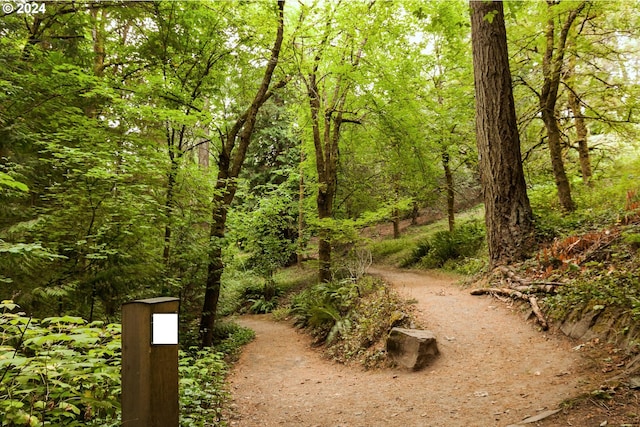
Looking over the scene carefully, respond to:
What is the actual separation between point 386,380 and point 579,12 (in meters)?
9.43

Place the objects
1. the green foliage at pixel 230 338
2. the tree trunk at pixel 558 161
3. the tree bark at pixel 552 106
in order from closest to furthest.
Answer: the green foliage at pixel 230 338, the tree bark at pixel 552 106, the tree trunk at pixel 558 161

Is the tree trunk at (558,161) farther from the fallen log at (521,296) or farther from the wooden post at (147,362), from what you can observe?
the wooden post at (147,362)

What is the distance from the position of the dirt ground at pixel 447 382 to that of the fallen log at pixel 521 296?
16 centimetres

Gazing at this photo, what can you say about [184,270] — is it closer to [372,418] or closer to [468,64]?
[372,418]

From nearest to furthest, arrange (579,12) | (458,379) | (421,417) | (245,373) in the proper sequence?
(421,417)
(458,379)
(245,373)
(579,12)

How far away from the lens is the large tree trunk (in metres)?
7.69

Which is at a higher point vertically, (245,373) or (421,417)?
(421,417)

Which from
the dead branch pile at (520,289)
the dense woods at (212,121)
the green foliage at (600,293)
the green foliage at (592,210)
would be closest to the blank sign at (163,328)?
the dense woods at (212,121)

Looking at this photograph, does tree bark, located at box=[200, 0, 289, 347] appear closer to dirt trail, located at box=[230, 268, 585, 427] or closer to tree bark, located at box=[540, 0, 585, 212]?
dirt trail, located at box=[230, 268, 585, 427]

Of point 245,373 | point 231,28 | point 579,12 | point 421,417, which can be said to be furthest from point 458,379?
point 579,12

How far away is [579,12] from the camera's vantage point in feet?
27.8

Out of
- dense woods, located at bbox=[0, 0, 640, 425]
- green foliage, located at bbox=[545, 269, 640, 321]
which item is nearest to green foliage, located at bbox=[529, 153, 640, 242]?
dense woods, located at bbox=[0, 0, 640, 425]

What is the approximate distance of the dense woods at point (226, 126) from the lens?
5.24m

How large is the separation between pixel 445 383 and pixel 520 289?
2.71 m
